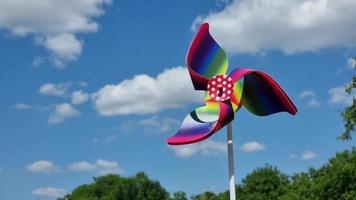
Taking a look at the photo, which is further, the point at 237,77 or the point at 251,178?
the point at 251,178

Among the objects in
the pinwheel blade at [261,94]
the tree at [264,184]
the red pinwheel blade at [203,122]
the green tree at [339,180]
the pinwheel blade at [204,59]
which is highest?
the tree at [264,184]

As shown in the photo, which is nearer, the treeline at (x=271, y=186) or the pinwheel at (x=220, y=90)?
the pinwheel at (x=220, y=90)

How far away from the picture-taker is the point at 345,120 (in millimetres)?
35000

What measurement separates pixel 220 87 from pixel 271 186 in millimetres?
49571

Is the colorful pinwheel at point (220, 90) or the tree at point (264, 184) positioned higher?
the tree at point (264, 184)

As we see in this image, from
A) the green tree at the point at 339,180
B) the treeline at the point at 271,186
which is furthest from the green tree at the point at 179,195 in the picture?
the green tree at the point at 339,180

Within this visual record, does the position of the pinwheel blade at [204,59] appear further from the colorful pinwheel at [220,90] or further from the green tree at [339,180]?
the green tree at [339,180]

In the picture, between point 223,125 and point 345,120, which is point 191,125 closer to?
point 223,125

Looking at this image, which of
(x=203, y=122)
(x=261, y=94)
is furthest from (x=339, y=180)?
(x=203, y=122)

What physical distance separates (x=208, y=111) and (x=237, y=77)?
123 centimetres

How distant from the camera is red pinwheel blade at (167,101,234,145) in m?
18.9

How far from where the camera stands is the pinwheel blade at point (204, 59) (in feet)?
66.0

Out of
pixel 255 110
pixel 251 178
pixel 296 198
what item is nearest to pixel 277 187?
pixel 251 178

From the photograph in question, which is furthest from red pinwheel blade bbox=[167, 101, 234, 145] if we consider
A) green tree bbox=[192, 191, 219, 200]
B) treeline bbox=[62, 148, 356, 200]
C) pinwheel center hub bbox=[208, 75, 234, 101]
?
green tree bbox=[192, 191, 219, 200]
